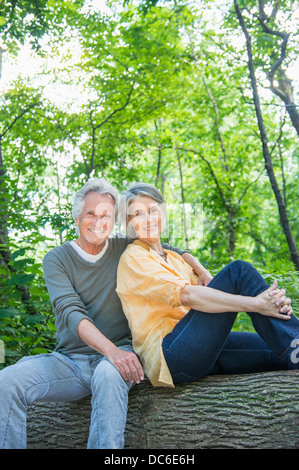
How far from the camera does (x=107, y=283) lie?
8.82 ft

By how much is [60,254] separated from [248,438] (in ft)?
4.75

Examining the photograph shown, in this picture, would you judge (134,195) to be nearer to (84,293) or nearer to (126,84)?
(84,293)

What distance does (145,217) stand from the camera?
2.66m

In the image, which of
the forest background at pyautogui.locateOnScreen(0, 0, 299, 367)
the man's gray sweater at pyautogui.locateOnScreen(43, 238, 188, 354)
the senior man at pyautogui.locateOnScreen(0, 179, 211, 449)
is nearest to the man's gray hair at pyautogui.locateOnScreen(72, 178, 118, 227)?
the senior man at pyautogui.locateOnScreen(0, 179, 211, 449)

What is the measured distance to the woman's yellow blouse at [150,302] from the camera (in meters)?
2.33

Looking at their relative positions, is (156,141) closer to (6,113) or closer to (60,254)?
(6,113)

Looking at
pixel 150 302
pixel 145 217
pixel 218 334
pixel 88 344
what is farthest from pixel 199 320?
pixel 145 217

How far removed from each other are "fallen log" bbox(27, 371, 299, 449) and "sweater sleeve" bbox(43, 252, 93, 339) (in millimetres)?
504

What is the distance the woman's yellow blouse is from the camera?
2330 millimetres

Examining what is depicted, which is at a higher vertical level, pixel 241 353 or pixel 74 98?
pixel 74 98

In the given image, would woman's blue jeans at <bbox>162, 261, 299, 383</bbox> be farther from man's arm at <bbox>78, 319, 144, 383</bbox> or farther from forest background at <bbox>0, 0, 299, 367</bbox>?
forest background at <bbox>0, 0, 299, 367</bbox>

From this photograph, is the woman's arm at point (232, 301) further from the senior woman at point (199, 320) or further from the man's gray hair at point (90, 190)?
the man's gray hair at point (90, 190)

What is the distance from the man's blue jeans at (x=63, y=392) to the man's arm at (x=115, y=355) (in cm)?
3
